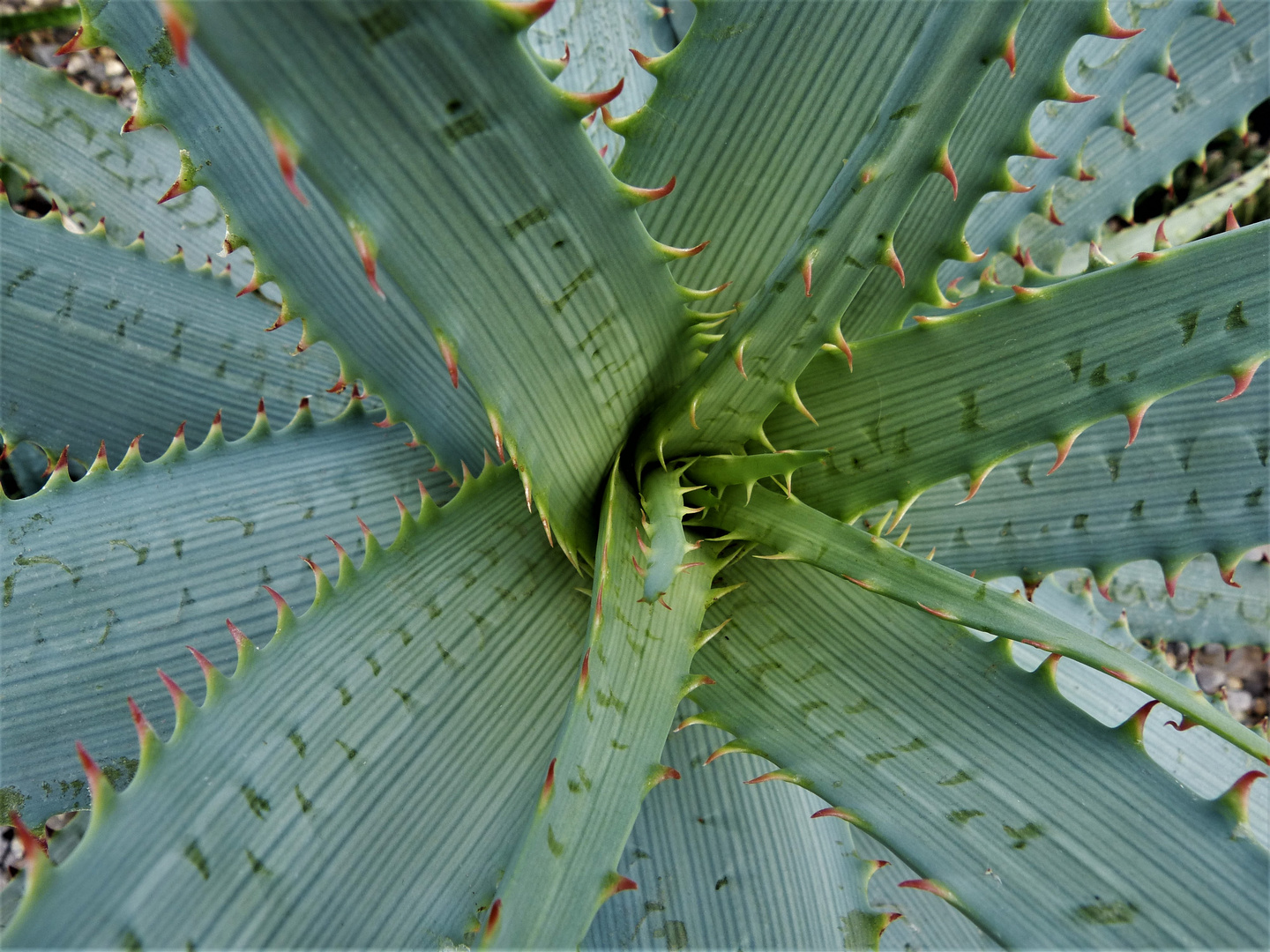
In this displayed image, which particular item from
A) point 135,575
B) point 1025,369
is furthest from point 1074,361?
point 135,575

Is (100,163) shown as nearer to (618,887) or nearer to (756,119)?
(756,119)

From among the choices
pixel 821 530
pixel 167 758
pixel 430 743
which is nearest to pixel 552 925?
pixel 430 743

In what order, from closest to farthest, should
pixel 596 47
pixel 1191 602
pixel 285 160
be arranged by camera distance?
1. pixel 285 160
2. pixel 596 47
3. pixel 1191 602

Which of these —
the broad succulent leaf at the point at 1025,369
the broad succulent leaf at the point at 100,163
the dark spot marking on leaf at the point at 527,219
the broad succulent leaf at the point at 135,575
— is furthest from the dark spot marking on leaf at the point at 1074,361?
the broad succulent leaf at the point at 100,163

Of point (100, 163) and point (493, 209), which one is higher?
point (100, 163)

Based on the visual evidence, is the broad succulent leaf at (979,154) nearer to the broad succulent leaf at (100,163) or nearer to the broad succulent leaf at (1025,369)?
the broad succulent leaf at (1025,369)

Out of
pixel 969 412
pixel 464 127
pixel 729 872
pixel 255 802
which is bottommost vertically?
pixel 729 872
